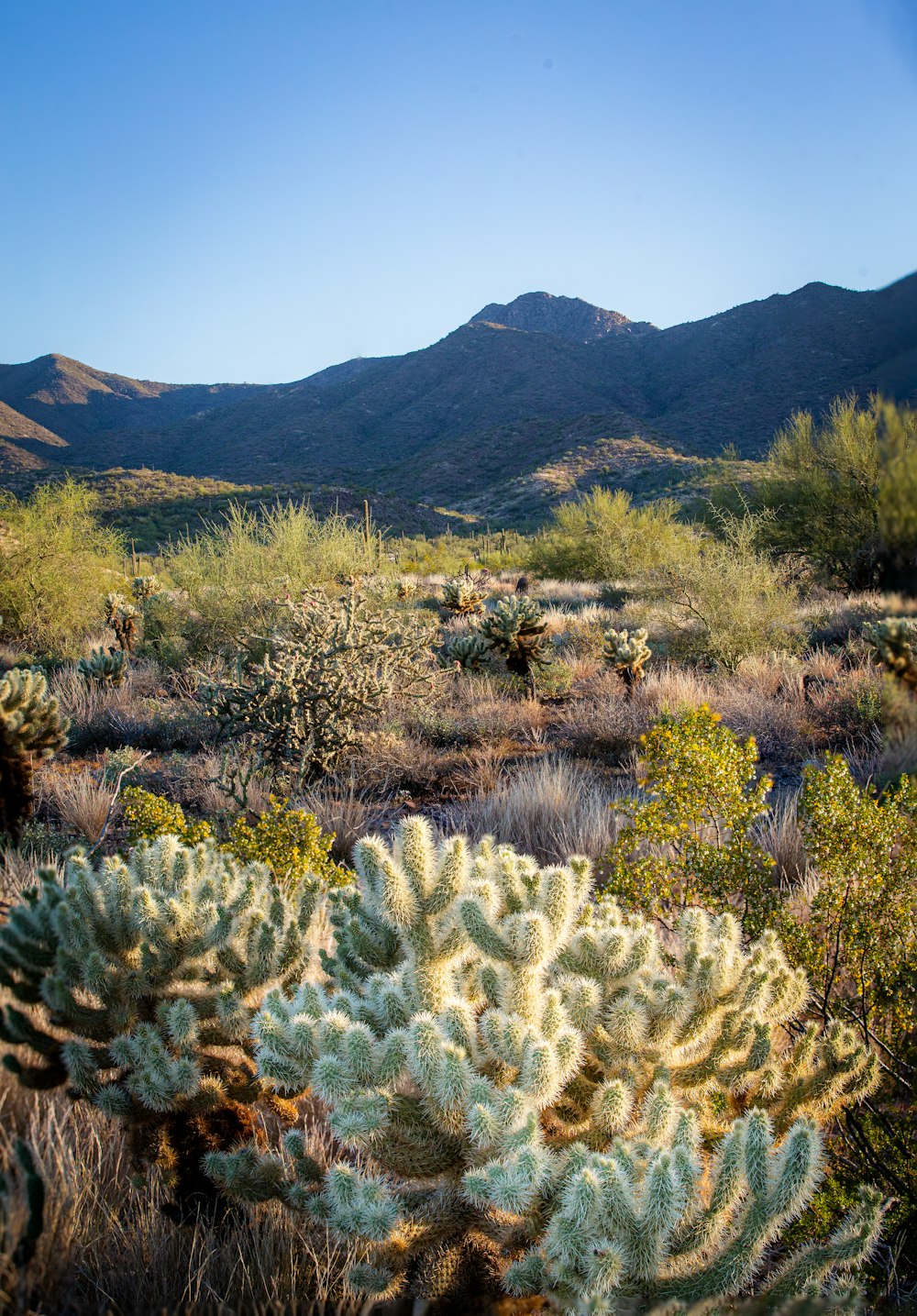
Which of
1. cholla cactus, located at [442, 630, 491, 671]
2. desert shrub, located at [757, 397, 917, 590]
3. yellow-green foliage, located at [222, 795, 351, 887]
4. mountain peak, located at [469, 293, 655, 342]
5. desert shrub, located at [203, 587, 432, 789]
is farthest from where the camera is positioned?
mountain peak, located at [469, 293, 655, 342]

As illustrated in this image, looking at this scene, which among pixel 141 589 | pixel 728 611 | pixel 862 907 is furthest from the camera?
pixel 141 589

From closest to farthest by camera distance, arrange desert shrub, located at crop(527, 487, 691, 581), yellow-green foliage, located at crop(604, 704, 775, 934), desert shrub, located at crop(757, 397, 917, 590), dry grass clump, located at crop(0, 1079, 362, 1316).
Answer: dry grass clump, located at crop(0, 1079, 362, 1316) → yellow-green foliage, located at crop(604, 704, 775, 934) → desert shrub, located at crop(757, 397, 917, 590) → desert shrub, located at crop(527, 487, 691, 581)

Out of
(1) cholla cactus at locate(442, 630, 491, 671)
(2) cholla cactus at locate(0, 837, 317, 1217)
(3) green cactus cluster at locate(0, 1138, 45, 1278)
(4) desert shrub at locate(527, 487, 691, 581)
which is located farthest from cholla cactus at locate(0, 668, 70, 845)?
(4) desert shrub at locate(527, 487, 691, 581)

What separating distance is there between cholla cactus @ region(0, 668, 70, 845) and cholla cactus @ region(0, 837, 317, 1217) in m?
2.62

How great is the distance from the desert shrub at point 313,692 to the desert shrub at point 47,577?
23.8 ft

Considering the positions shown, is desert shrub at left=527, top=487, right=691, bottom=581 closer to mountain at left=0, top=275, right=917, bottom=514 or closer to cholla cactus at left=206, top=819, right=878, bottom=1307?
cholla cactus at left=206, top=819, right=878, bottom=1307

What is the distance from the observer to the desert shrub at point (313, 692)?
21.7 ft

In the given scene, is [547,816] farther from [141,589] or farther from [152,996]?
[141,589]

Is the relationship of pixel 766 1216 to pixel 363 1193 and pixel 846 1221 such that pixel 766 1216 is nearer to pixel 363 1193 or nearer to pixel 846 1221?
pixel 846 1221

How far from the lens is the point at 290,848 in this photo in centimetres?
363

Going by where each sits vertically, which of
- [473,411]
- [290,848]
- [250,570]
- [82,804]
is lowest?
[82,804]

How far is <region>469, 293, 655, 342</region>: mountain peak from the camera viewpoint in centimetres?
11000

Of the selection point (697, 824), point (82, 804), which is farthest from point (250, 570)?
point (697, 824)

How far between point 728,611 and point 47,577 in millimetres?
12022
